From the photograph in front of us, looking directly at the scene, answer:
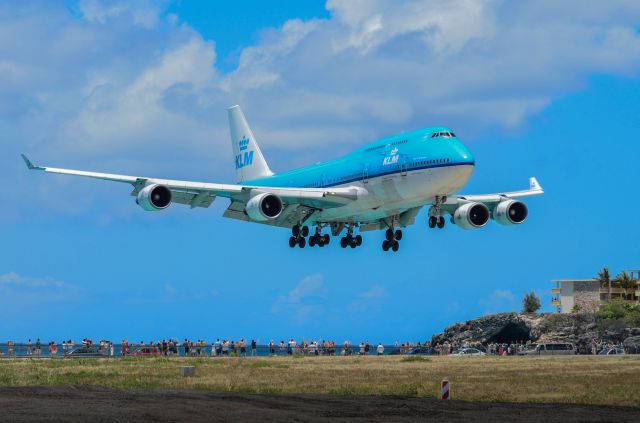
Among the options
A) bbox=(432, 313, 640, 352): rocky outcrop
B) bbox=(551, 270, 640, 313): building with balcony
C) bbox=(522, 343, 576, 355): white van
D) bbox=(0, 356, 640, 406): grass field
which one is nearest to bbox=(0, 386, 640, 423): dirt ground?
bbox=(0, 356, 640, 406): grass field

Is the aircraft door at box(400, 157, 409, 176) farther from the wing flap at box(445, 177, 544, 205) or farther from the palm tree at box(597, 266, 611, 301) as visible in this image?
the palm tree at box(597, 266, 611, 301)

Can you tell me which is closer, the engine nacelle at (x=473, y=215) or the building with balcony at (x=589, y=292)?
the engine nacelle at (x=473, y=215)

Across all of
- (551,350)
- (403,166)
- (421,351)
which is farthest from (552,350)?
(403,166)

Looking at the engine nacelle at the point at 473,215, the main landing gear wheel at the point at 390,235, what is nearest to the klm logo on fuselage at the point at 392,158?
the engine nacelle at the point at 473,215

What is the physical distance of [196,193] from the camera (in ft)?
209

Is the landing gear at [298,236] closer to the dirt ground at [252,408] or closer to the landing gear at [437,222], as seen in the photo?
the landing gear at [437,222]

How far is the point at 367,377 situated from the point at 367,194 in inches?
474

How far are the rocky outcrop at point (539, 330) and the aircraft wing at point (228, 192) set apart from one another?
78268 mm

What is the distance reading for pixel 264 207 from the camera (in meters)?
61.2

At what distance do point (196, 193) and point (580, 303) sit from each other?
118 m

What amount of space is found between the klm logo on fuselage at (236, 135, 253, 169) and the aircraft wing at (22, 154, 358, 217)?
1740cm

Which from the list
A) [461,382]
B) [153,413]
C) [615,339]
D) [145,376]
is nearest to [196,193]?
[145,376]

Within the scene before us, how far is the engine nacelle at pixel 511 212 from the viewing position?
65312mm

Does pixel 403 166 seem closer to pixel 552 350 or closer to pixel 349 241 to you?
pixel 349 241
